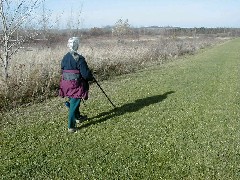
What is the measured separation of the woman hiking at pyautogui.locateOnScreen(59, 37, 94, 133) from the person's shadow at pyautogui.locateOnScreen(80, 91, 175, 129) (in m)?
0.60

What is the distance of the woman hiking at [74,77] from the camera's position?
7.14 m

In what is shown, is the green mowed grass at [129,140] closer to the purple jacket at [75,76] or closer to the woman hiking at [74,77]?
the woman hiking at [74,77]

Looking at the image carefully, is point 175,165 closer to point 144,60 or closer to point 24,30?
point 24,30

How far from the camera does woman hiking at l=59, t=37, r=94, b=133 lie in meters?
A: 7.14

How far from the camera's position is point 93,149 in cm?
626

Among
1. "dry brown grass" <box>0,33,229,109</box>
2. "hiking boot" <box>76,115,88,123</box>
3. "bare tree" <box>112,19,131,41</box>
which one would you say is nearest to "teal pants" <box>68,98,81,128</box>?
"hiking boot" <box>76,115,88,123</box>

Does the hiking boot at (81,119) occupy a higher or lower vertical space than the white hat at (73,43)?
lower

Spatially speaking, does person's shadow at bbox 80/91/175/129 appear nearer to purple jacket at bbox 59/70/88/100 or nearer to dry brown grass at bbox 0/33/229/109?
purple jacket at bbox 59/70/88/100

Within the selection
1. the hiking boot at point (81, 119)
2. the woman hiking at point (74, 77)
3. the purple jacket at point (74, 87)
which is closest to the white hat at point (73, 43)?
Result: the woman hiking at point (74, 77)

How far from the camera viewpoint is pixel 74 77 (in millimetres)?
7195

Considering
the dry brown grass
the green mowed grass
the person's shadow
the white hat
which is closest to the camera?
the green mowed grass

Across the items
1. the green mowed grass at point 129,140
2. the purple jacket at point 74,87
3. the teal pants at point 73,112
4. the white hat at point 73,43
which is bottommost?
the green mowed grass at point 129,140

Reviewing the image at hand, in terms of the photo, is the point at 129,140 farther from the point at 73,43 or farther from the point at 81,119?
the point at 73,43

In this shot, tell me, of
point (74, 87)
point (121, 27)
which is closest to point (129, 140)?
point (74, 87)
